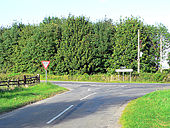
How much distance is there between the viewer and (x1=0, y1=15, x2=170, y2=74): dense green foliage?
5297 cm

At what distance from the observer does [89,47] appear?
179 ft

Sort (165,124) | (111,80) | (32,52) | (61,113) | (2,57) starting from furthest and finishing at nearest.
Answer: (2,57) < (32,52) < (111,80) < (61,113) < (165,124)

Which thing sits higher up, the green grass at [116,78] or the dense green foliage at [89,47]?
the dense green foliage at [89,47]

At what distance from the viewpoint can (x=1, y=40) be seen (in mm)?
69875

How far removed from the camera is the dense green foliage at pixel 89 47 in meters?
53.0

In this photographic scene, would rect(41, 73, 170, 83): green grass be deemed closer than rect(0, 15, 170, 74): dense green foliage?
Yes

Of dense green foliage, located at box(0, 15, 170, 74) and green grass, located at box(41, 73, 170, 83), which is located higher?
dense green foliage, located at box(0, 15, 170, 74)

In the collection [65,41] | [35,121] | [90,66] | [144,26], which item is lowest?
[35,121]

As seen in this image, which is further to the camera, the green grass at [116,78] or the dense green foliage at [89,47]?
the dense green foliage at [89,47]

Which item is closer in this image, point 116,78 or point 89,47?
point 116,78

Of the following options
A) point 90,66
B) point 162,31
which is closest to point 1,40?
point 90,66

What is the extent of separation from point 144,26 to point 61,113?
45723mm

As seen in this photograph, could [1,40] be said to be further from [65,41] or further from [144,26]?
[144,26]

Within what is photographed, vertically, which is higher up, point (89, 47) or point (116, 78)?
point (89, 47)
